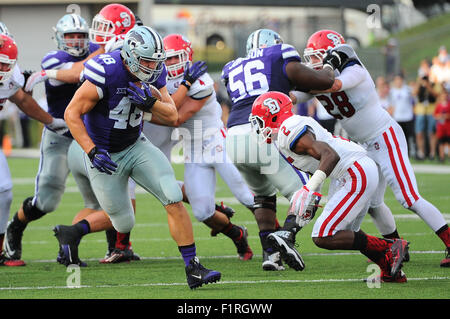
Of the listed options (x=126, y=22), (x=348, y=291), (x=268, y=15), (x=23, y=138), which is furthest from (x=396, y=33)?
(x=348, y=291)

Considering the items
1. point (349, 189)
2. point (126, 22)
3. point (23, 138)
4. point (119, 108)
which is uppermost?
point (126, 22)

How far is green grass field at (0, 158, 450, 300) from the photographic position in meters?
5.62

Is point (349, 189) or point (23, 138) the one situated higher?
point (349, 189)

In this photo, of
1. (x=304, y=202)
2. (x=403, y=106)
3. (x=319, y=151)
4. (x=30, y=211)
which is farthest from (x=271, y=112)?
(x=403, y=106)

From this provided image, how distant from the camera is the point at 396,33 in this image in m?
30.8

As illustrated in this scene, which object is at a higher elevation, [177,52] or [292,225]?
[177,52]

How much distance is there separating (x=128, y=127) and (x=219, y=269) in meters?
1.42

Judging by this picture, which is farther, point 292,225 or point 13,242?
point 13,242

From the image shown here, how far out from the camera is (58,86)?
768cm

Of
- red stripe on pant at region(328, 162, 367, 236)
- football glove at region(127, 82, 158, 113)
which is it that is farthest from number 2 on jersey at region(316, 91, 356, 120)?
football glove at region(127, 82, 158, 113)

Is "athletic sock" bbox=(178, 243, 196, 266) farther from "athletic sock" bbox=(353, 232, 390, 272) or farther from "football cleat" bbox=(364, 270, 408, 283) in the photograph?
"football cleat" bbox=(364, 270, 408, 283)

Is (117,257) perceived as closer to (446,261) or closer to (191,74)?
(191,74)

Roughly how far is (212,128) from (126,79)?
5.78 ft
